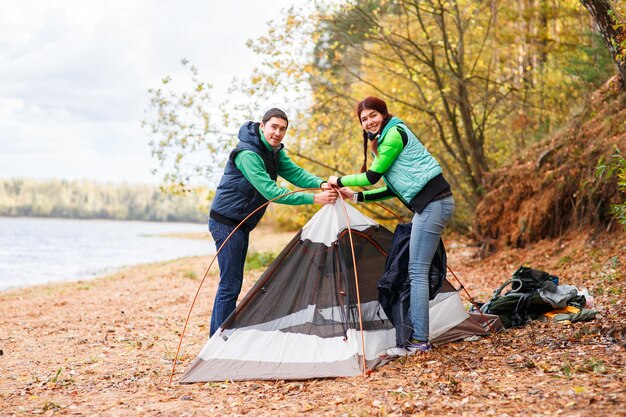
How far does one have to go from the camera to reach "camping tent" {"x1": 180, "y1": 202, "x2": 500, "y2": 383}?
4.68 meters

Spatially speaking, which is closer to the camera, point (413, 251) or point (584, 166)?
point (413, 251)

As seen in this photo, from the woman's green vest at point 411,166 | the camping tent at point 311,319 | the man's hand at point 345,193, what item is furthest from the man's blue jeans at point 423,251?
the man's hand at point 345,193

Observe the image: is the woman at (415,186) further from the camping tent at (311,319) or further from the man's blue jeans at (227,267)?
the man's blue jeans at (227,267)

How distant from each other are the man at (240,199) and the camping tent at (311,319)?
280 millimetres

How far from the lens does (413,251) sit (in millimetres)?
4586

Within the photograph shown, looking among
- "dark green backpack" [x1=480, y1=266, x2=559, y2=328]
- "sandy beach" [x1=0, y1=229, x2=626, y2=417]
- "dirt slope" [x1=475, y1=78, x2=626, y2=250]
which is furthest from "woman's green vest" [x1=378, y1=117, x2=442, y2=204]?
"dirt slope" [x1=475, y1=78, x2=626, y2=250]

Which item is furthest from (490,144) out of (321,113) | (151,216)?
(151,216)

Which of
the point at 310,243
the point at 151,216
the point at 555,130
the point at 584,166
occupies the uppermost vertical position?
the point at 555,130

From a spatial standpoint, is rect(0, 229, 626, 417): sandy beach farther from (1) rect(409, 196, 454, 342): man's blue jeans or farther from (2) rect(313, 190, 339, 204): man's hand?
(2) rect(313, 190, 339, 204): man's hand

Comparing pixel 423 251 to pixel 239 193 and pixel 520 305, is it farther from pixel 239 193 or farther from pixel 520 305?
pixel 239 193

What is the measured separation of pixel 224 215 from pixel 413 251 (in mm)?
1741

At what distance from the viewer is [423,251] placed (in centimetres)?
455

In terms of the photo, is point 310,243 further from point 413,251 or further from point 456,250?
point 456,250

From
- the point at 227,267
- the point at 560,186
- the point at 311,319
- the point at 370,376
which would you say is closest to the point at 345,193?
the point at 311,319
